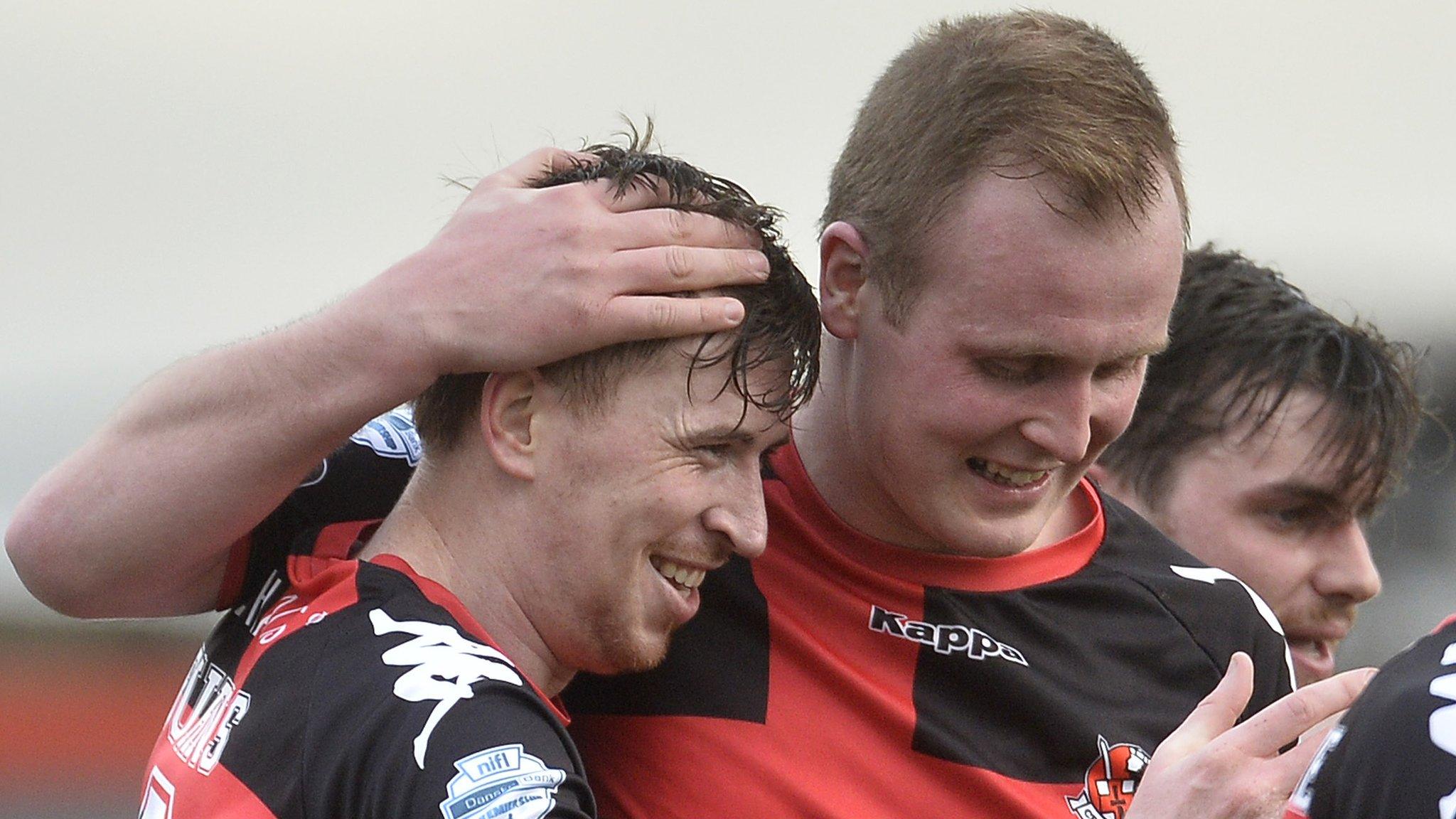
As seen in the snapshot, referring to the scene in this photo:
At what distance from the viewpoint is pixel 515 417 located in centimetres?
194

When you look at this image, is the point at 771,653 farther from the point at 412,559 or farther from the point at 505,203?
the point at 505,203

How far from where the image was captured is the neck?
1.93 m

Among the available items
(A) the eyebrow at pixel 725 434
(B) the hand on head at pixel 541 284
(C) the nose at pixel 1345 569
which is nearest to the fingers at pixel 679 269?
(B) the hand on head at pixel 541 284

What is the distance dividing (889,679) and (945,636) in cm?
11

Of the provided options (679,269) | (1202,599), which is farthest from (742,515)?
(1202,599)

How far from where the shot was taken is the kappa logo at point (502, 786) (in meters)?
1.50

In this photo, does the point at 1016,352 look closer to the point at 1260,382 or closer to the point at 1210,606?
the point at 1210,606

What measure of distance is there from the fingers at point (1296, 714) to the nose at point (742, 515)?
621 mm

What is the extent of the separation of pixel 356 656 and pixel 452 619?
139 millimetres

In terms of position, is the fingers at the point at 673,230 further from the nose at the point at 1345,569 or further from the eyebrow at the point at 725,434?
the nose at the point at 1345,569

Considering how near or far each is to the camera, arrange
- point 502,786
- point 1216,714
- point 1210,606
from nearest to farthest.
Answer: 1. point 502,786
2. point 1216,714
3. point 1210,606

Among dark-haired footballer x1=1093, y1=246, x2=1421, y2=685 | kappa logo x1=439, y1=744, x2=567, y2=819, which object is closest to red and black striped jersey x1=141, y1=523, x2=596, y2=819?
kappa logo x1=439, y1=744, x2=567, y2=819

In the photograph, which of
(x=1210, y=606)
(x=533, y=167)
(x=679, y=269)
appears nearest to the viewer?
(x=679, y=269)

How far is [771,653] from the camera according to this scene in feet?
7.12
